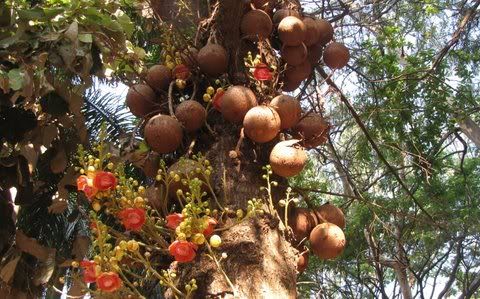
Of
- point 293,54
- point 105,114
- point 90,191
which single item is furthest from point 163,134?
point 105,114

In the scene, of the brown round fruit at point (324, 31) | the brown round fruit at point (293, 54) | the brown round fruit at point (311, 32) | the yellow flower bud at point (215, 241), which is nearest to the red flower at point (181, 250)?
the yellow flower bud at point (215, 241)

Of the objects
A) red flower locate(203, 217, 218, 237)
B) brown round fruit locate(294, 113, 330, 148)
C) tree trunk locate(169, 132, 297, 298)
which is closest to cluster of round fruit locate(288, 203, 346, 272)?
tree trunk locate(169, 132, 297, 298)

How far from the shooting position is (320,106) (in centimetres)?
204

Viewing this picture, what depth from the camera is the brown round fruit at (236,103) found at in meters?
1.75

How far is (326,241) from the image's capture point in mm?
1733

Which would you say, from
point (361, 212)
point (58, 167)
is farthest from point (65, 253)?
point (361, 212)

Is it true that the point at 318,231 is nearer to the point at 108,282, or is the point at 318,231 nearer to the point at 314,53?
the point at 108,282

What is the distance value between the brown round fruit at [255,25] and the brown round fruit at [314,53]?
0.25 metres

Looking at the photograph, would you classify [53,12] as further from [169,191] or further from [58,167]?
[169,191]

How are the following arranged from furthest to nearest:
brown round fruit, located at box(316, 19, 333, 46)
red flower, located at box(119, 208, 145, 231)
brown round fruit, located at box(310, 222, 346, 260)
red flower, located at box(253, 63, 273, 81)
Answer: brown round fruit, located at box(316, 19, 333, 46), red flower, located at box(253, 63, 273, 81), brown round fruit, located at box(310, 222, 346, 260), red flower, located at box(119, 208, 145, 231)

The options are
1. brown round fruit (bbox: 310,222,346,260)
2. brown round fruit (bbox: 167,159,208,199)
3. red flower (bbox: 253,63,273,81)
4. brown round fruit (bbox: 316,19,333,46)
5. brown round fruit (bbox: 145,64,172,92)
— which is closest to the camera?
brown round fruit (bbox: 167,159,208,199)

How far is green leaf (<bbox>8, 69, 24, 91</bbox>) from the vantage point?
5.99 feet

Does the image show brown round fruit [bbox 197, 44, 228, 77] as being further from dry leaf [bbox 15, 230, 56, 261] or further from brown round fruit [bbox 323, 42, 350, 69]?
dry leaf [bbox 15, 230, 56, 261]

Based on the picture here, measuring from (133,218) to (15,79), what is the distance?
658mm
